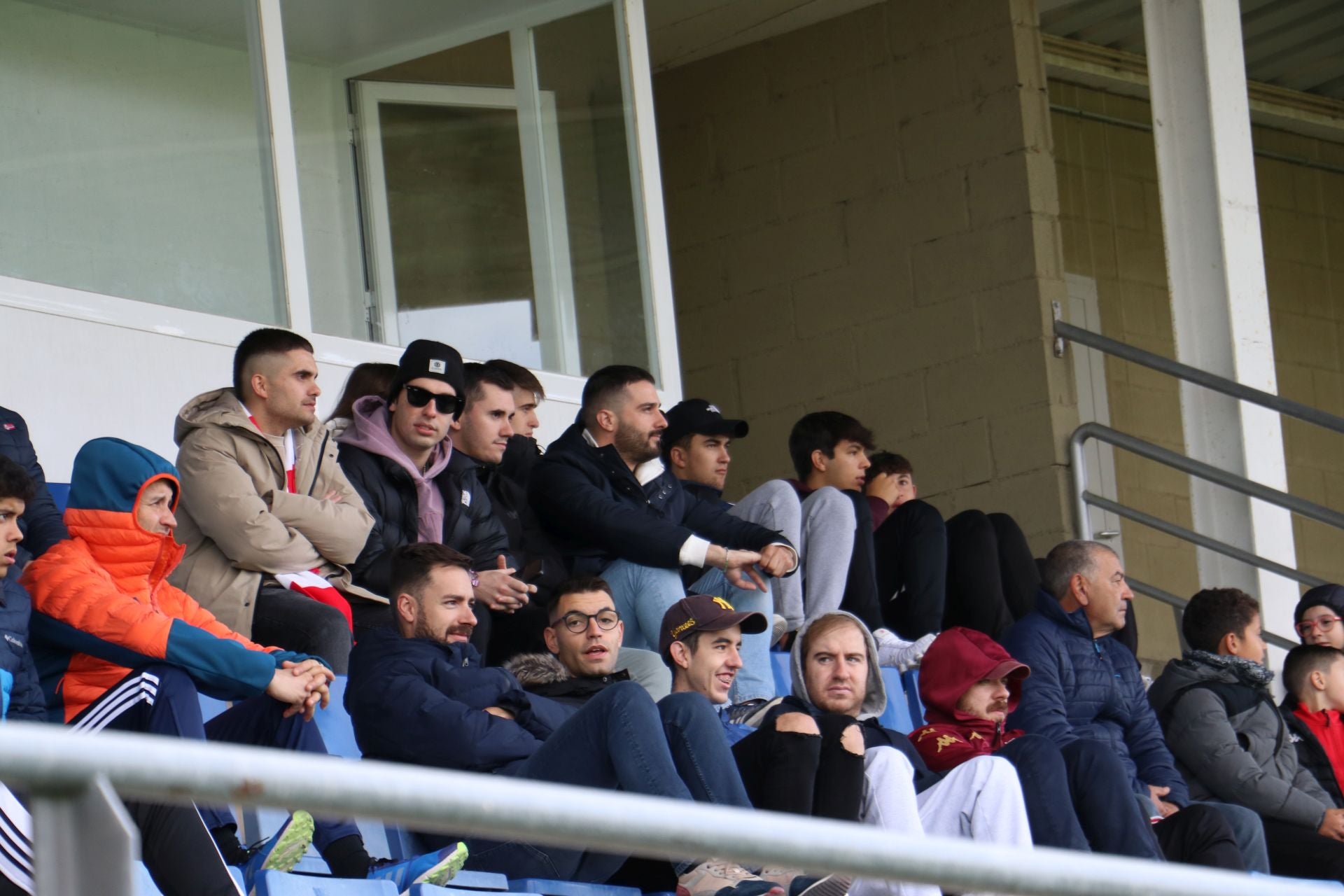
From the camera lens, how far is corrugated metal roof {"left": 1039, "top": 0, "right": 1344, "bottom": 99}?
819 centimetres

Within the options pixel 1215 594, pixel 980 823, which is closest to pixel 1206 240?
pixel 1215 594

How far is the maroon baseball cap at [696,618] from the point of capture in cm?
393

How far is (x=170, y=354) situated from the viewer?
480 cm

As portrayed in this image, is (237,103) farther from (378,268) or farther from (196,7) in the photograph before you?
(378,268)

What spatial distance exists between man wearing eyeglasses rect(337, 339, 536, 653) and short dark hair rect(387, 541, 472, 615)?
2.00ft

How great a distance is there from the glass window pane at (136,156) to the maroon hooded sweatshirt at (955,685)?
6.64ft

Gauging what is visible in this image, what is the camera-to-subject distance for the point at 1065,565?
4891mm

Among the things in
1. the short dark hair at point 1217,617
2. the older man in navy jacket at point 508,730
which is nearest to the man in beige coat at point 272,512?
the older man in navy jacket at point 508,730

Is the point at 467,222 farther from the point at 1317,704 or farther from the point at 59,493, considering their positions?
the point at 1317,704

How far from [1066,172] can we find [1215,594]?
3959 mm

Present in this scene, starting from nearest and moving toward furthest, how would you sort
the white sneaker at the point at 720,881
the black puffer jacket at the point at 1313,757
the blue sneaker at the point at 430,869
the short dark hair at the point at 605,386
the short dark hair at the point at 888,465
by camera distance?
the blue sneaker at the point at 430,869 → the white sneaker at the point at 720,881 → the short dark hair at the point at 605,386 → the black puffer jacket at the point at 1313,757 → the short dark hair at the point at 888,465

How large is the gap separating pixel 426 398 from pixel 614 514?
0.58m

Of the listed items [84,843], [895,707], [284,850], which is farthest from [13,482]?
[84,843]

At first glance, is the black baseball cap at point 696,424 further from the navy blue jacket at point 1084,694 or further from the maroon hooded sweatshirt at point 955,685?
the maroon hooded sweatshirt at point 955,685
